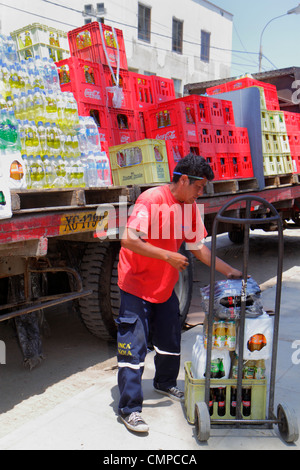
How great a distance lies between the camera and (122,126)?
532 cm

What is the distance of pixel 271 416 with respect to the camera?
112 inches

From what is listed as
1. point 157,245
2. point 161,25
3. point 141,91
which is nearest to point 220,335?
point 157,245

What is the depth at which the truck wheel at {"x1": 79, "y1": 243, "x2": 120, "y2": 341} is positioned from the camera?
4332 millimetres

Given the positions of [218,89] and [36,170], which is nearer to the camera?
[36,170]

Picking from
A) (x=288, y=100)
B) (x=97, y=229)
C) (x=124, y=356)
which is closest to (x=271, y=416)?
(x=124, y=356)

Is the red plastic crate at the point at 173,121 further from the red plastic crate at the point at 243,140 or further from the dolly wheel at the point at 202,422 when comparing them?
the dolly wheel at the point at 202,422

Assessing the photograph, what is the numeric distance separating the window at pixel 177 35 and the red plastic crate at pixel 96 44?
1803 centimetres

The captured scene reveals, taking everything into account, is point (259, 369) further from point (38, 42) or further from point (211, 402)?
point (38, 42)

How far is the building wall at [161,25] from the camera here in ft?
49.6

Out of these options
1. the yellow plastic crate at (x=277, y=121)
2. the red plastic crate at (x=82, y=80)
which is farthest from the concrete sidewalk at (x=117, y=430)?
the yellow plastic crate at (x=277, y=121)

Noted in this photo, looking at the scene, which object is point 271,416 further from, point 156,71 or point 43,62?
point 156,71

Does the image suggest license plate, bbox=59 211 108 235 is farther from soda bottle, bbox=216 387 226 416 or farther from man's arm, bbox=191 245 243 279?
soda bottle, bbox=216 387 226 416

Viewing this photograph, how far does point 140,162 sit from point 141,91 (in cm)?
150

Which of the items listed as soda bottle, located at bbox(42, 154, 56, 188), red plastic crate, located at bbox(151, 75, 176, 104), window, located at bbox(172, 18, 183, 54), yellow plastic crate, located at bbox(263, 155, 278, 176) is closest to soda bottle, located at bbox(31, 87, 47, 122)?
soda bottle, located at bbox(42, 154, 56, 188)
